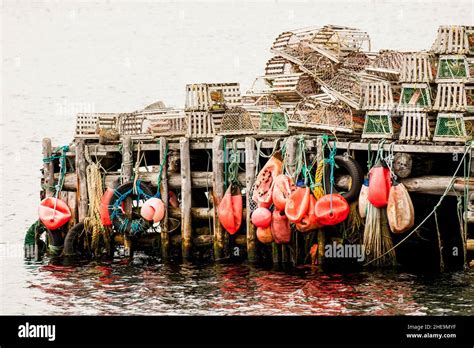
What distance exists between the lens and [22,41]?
73.7 metres

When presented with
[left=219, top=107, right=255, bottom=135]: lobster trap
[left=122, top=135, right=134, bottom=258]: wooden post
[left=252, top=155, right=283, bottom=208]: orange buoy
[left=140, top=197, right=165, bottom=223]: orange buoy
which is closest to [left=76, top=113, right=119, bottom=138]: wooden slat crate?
[left=122, top=135, right=134, bottom=258]: wooden post

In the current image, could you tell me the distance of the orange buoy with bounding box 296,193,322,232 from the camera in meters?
24.0

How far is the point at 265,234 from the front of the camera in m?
24.8

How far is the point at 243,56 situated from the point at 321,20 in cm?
478

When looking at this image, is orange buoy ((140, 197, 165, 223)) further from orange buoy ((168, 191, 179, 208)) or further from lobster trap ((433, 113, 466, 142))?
lobster trap ((433, 113, 466, 142))

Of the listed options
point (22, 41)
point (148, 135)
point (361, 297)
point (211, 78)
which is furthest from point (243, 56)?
point (361, 297)

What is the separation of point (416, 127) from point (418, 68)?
116cm

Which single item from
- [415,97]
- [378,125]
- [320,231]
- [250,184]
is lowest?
[320,231]

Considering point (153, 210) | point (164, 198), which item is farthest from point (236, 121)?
point (153, 210)

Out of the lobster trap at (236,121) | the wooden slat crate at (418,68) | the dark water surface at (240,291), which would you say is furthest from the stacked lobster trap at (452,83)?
the lobster trap at (236,121)

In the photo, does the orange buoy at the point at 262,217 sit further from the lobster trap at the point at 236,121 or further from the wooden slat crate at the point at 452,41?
the wooden slat crate at the point at 452,41

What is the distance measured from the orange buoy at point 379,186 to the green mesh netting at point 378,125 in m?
0.92

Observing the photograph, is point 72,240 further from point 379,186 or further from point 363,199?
point 379,186
